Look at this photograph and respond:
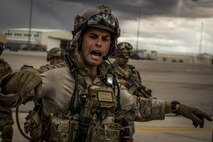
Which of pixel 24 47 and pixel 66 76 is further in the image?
pixel 24 47

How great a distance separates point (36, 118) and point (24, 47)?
3486 inches

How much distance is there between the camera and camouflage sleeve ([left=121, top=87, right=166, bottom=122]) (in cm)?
306

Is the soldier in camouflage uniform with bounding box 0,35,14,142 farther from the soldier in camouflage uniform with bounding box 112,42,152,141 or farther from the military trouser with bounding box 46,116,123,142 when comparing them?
the military trouser with bounding box 46,116,123,142

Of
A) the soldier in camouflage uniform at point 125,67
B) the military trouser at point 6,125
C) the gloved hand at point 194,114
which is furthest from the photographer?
the soldier in camouflage uniform at point 125,67

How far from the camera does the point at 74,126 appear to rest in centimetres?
269

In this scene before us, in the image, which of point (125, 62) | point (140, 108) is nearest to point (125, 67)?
point (125, 62)

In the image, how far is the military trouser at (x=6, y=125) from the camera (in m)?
5.66

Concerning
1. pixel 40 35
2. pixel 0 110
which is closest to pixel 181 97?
pixel 0 110

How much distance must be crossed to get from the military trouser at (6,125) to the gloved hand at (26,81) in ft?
11.5

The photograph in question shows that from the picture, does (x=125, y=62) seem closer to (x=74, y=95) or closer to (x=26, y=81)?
(x=74, y=95)

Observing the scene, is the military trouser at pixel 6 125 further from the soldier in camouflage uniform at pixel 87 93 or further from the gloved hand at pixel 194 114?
the gloved hand at pixel 194 114

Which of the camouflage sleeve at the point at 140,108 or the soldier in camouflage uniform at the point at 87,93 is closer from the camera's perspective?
the soldier in camouflage uniform at the point at 87,93

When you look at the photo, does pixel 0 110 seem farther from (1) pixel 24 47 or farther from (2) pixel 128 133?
(1) pixel 24 47

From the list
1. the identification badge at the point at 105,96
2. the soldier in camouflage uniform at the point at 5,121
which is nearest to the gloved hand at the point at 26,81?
the identification badge at the point at 105,96
